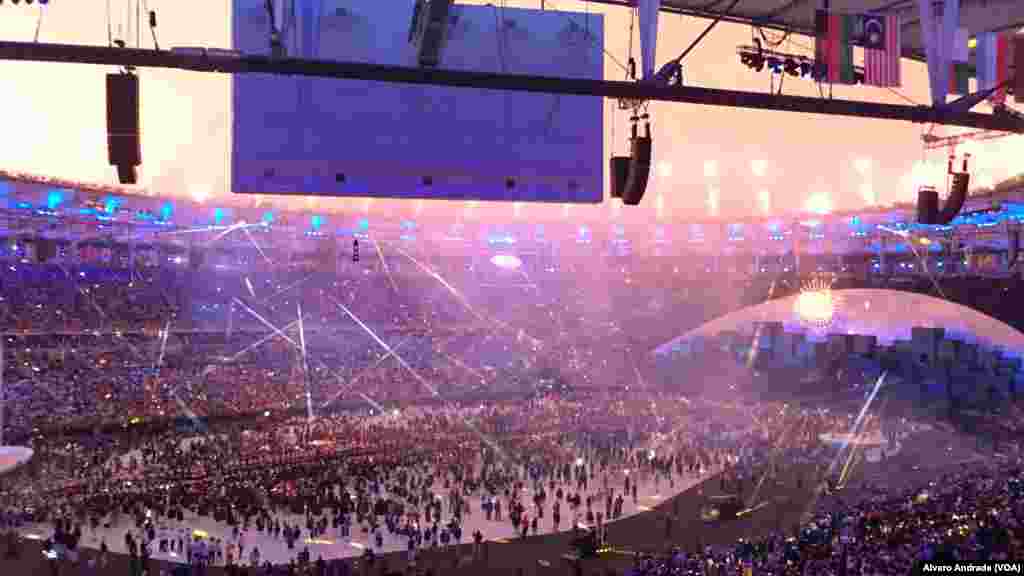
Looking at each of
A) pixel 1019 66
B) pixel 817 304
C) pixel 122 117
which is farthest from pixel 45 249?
pixel 1019 66

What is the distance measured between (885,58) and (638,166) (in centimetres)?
309

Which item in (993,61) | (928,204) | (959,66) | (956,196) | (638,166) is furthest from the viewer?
(928,204)

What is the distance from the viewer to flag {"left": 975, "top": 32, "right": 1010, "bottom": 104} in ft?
31.3

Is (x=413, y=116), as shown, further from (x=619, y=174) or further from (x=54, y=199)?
(x=54, y=199)

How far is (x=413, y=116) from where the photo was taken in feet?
30.8

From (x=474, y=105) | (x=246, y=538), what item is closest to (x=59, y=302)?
(x=246, y=538)

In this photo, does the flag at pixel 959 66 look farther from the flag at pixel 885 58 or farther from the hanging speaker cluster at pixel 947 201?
the hanging speaker cluster at pixel 947 201

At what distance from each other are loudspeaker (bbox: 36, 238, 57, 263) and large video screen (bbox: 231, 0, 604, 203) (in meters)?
40.6

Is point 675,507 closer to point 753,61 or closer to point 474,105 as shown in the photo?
point 753,61

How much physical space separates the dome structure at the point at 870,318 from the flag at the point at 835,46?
3104 cm

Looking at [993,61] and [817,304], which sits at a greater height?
[993,61]

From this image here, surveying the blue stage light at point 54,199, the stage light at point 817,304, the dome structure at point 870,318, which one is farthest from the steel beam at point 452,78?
the blue stage light at point 54,199

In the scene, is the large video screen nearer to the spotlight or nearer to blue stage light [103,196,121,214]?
the spotlight

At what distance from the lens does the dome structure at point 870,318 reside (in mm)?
37438
